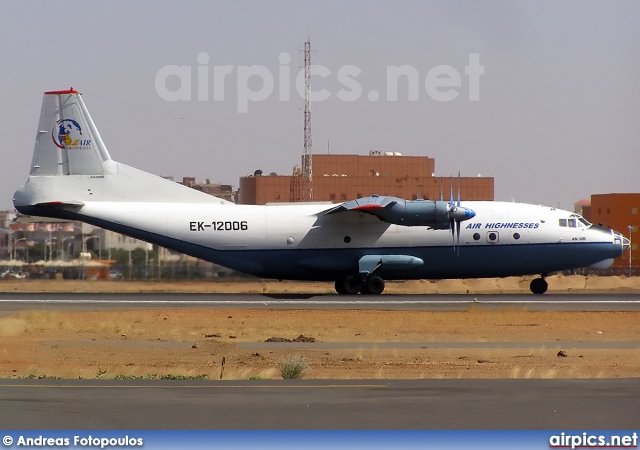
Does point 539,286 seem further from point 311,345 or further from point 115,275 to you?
point 115,275

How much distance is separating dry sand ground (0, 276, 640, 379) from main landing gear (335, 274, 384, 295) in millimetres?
8511

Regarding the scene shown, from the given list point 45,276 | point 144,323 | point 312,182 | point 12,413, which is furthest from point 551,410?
point 312,182

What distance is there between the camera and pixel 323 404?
14.1 metres

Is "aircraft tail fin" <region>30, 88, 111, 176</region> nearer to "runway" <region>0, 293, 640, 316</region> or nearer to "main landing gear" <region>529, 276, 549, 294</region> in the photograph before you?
"runway" <region>0, 293, 640, 316</region>

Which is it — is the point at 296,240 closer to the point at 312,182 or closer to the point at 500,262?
the point at 500,262

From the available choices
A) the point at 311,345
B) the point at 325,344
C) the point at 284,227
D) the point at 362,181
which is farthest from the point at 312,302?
the point at 362,181

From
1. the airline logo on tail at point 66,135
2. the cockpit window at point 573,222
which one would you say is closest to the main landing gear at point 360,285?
the cockpit window at point 573,222

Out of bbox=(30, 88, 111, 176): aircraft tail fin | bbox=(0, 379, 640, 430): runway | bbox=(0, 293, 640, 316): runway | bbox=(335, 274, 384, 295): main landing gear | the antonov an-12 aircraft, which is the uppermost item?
bbox=(30, 88, 111, 176): aircraft tail fin

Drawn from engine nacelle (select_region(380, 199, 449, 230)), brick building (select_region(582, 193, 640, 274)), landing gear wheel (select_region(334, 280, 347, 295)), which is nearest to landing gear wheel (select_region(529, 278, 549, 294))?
engine nacelle (select_region(380, 199, 449, 230))

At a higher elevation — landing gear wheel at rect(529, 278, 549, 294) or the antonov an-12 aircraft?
the antonov an-12 aircraft

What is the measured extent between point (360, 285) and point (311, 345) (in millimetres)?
18828

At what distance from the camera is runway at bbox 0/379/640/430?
12508mm

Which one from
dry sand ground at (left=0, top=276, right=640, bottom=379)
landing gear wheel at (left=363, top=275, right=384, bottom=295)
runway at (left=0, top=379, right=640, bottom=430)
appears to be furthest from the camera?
landing gear wheel at (left=363, top=275, right=384, bottom=295)

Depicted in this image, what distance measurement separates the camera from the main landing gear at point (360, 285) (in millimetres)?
44719
